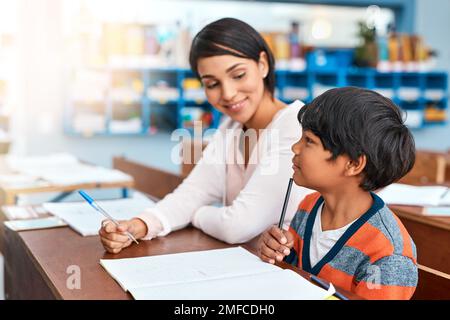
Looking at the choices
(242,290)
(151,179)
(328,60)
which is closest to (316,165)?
(242,290)

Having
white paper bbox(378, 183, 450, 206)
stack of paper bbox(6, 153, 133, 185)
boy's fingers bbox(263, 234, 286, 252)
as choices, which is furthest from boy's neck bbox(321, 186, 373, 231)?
stack of paper bbox(6, 153, 133, 185)

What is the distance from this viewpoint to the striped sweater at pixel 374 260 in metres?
0.96

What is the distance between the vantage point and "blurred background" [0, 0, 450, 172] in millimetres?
5039

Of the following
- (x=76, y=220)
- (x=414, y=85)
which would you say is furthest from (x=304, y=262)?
(x=414, y=85)

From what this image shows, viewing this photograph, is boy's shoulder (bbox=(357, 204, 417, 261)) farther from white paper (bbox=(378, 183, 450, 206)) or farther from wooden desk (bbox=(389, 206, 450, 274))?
white paper (bbox=(378, 183, 450, 206))

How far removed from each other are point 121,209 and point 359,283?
88cm

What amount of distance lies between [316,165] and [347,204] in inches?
3.9

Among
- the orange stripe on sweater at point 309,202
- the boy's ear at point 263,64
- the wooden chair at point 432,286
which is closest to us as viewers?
the orange stripe on sweater at point 309,202

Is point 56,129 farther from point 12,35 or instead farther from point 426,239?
point 426,239

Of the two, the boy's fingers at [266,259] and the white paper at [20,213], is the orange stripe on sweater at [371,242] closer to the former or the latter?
the boy's fingers at [266,259]

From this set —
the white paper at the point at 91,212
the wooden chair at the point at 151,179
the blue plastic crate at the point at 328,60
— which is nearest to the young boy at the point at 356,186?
the white paper at the point at 91,212

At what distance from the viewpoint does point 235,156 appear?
1.60 metres

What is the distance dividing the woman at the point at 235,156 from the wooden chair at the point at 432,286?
336 mm

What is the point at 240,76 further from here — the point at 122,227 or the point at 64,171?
the point at 64,171
